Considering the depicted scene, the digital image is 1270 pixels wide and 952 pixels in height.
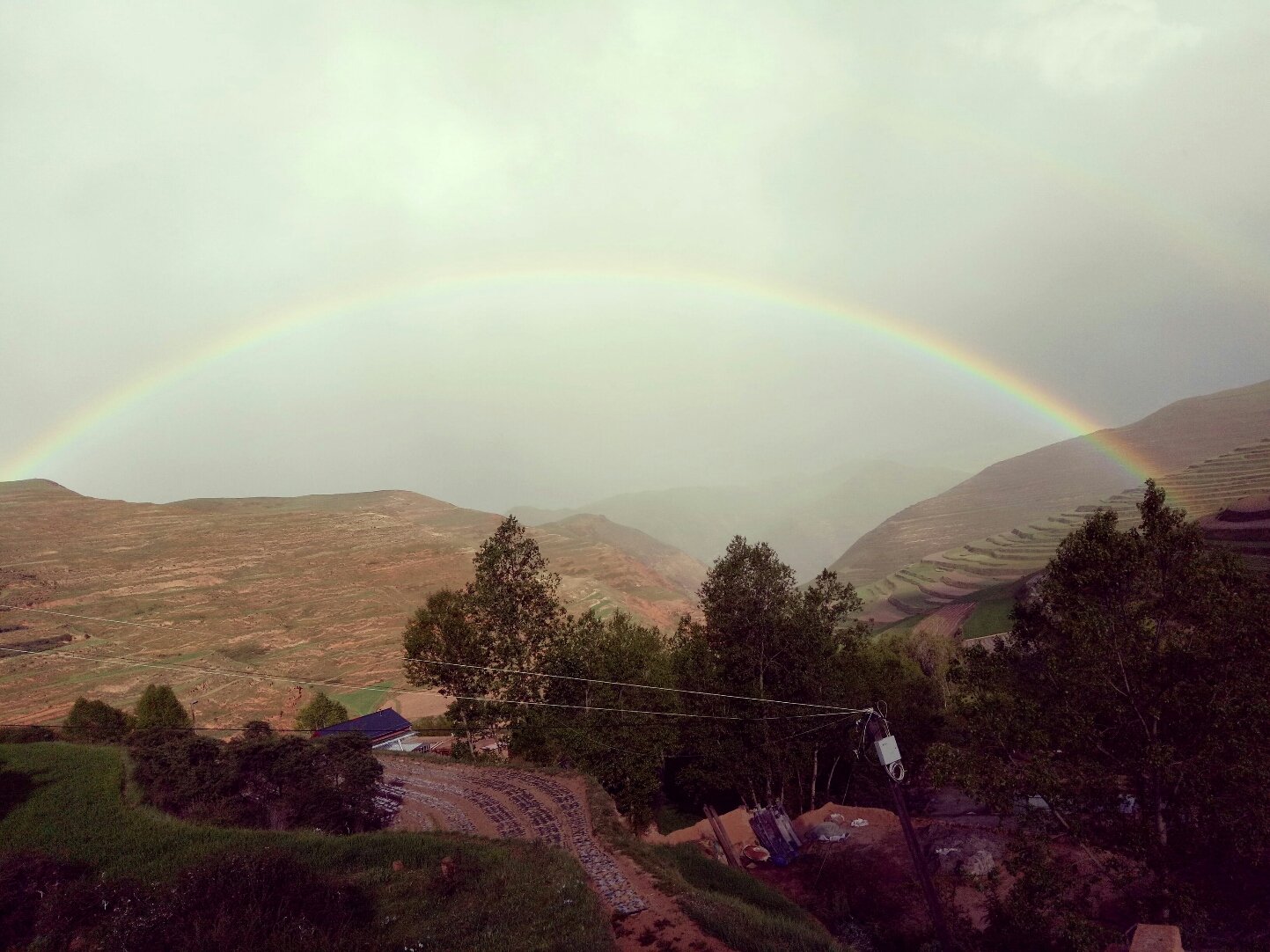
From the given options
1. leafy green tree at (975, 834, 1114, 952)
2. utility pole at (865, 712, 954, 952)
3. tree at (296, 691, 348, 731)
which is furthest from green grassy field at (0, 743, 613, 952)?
tree at (296, 691, 348, 731)

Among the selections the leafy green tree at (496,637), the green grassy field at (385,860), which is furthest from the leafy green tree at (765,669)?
the green grassy field at (385,860)

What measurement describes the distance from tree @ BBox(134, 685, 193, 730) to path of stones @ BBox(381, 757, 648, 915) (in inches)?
1141

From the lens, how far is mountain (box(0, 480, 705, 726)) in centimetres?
8562

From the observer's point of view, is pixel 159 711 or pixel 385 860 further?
pixel 159 711

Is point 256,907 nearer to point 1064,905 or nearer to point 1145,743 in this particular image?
point 1064,905

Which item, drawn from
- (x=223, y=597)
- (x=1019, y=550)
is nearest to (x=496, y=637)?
(x=223, y=597)

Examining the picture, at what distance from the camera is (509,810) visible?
79.5 ft

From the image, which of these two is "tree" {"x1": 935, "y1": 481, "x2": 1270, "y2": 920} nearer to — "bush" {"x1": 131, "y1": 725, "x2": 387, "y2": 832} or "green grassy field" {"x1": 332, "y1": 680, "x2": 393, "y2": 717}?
"bush" {"x1": 131, "y1": 725, "x2": 387, "y2": 832}

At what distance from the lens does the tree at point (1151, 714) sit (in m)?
14.9

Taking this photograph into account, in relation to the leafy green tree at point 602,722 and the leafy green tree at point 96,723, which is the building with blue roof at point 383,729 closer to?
the leafy green tree at point 96,723

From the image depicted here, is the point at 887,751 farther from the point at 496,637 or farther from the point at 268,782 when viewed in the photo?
the point at 268,782

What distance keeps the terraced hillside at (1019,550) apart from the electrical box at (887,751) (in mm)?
113623

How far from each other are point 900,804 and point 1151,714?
312 inches

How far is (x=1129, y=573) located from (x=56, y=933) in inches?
1102
